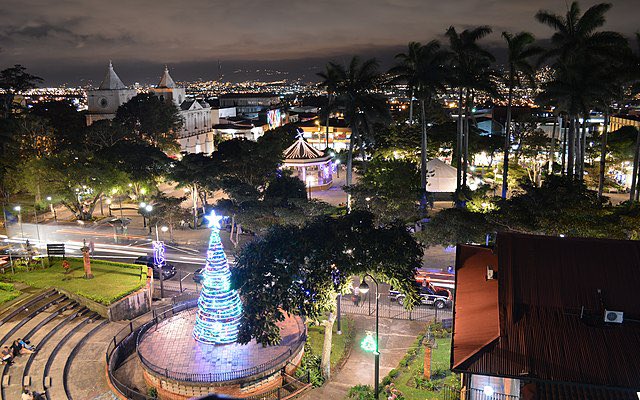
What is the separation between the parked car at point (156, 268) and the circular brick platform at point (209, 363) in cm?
1068

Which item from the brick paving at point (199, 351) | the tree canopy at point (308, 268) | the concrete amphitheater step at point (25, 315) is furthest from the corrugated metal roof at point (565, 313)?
the concrete amphitheater step at point (25, 315)

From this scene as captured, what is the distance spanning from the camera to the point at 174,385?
70.5 feet

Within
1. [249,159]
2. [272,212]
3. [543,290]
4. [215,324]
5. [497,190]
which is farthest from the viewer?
[497,190]

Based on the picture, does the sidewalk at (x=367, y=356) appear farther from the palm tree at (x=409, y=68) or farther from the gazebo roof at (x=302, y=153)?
the gazebo roof at (x=302, y=153)

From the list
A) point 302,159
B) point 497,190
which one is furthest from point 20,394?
point 497,190

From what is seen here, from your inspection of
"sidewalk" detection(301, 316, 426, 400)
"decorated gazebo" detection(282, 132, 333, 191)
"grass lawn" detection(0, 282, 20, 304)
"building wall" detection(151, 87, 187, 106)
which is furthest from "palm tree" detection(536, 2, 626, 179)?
"building wall" detection(151, 87, 187, 106)

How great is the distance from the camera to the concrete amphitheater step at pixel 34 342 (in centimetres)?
2178


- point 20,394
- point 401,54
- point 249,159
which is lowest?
point 20,394

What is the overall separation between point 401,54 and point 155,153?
2703 cm

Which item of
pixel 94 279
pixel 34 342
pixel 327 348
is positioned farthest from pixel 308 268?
pixel 94 279

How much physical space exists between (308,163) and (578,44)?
3048 centimetres

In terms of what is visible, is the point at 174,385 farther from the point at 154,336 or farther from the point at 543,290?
the point at 543,290

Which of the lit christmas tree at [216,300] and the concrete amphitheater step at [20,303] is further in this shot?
the concrete amphitheater step at [20,303]

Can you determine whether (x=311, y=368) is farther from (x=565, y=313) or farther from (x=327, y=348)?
(x=565, y=313)
